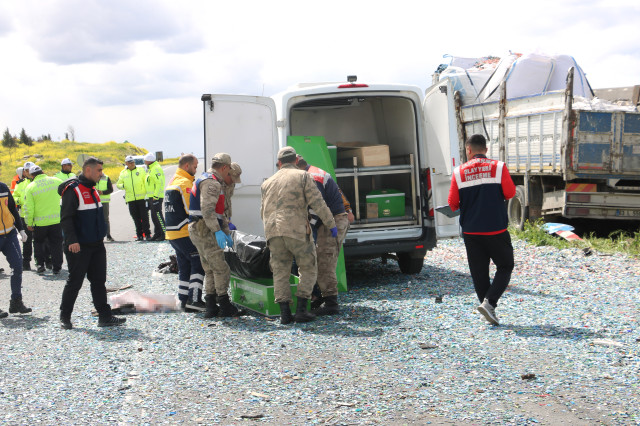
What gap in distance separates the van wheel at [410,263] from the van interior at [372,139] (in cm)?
60

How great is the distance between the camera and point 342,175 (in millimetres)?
8953

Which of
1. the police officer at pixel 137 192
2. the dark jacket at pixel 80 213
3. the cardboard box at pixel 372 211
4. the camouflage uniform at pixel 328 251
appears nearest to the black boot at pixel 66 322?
the dark jacket at pixel 80 213

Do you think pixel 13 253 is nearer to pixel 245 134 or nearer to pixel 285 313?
pixel 245 134

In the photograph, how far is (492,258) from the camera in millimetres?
6438

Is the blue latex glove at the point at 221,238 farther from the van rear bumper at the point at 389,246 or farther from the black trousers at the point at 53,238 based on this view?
the black trousers at the point at 53,238

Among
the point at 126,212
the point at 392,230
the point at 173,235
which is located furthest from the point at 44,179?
the point at 126,212

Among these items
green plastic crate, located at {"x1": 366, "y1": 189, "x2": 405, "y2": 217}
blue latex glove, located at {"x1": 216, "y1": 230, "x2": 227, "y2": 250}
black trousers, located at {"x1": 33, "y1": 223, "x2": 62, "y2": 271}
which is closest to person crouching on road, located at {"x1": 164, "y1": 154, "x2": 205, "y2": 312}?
blue latex glove, located at {"x1": 216, "y1": 230, "x2": 227, "y2": 250}

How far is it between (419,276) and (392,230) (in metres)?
1.05

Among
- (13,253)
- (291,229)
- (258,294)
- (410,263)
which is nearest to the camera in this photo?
(291,229)

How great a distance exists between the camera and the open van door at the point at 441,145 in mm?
8414

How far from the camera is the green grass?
1074 cm

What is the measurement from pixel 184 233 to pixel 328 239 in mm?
1591

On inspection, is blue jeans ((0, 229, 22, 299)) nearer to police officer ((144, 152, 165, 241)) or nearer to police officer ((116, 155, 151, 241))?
police officer ((144, 152, 165, 241))

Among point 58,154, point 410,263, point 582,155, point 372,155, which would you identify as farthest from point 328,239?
point 58,154
